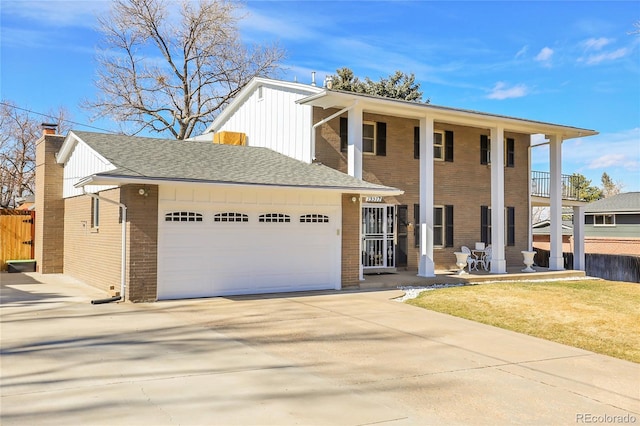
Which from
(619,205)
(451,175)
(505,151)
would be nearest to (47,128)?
(451,175)

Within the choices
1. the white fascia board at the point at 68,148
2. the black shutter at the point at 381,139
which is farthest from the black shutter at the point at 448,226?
the white fascia board at the point at 68,148

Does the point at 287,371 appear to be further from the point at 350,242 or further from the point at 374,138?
the point at 374,138

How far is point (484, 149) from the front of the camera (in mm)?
19844

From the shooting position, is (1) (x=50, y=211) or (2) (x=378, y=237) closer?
(2) (x=378, y=237)

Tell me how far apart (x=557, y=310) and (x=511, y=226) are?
30.5 ft

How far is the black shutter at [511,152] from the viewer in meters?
20.8

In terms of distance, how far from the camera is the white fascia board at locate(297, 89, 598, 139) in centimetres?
1469

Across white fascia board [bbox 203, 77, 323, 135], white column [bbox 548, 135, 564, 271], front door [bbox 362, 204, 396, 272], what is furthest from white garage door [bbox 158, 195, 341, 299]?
white column [bbox 548, 135, 564, 271]

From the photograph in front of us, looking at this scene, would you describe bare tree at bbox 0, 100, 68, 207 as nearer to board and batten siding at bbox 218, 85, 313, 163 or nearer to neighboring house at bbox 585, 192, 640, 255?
board and batten siding at bbox 218, 85, 313, 163

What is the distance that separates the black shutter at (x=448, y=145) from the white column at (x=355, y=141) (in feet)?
16.2

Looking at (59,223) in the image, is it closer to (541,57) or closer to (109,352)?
(109,352)

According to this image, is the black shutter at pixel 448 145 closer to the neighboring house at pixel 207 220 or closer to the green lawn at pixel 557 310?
the green lawn at pixel 557 310

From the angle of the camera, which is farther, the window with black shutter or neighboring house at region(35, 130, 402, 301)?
the window with black shutter

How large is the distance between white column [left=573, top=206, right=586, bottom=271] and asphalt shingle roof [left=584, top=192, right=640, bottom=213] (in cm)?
1594
